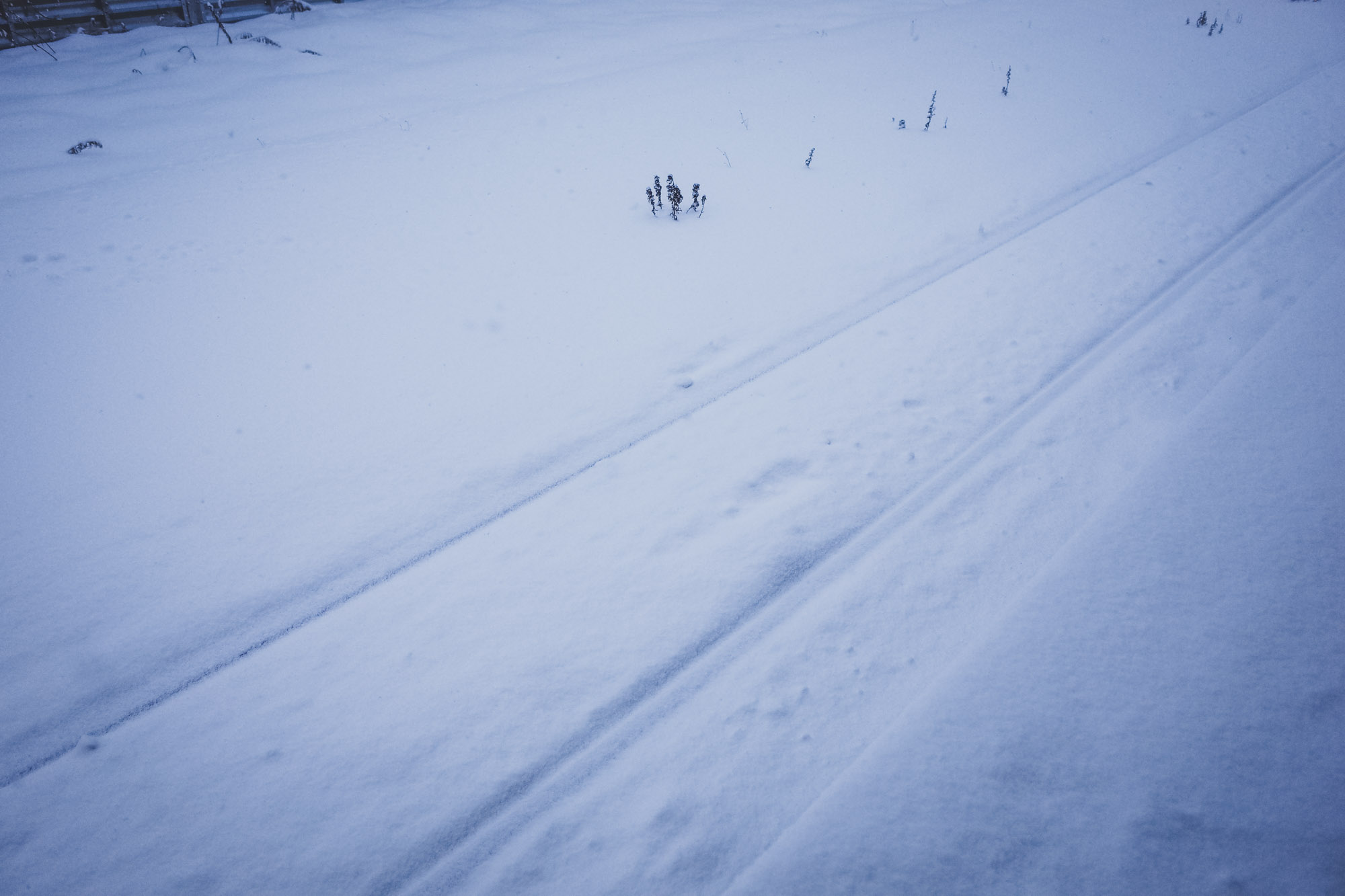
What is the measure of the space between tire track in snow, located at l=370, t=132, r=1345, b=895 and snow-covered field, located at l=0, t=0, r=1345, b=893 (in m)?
0.01

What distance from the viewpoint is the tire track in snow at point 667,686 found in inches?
53.9

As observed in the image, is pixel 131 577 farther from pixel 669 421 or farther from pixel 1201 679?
pixel 1201 679

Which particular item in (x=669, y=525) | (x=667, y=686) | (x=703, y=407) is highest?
(x=703, y=407)

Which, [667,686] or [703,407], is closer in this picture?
[667,686]

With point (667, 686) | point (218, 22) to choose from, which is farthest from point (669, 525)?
point (218, 22)

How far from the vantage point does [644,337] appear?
288 cm

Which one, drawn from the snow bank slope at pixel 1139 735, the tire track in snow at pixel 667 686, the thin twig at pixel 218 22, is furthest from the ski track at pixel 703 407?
the thin twig at pixel 218 22

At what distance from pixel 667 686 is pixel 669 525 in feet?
1.86

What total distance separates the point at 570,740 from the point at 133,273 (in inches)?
141

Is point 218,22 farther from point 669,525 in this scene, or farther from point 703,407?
point 669,525

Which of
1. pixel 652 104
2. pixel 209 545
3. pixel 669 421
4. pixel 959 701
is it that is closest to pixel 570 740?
pixel 959 701

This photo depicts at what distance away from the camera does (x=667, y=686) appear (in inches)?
63.9

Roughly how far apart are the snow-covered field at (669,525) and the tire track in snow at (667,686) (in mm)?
10

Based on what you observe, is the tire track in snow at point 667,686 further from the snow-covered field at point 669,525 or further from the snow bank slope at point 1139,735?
the snow bank slope at point 1139,735
